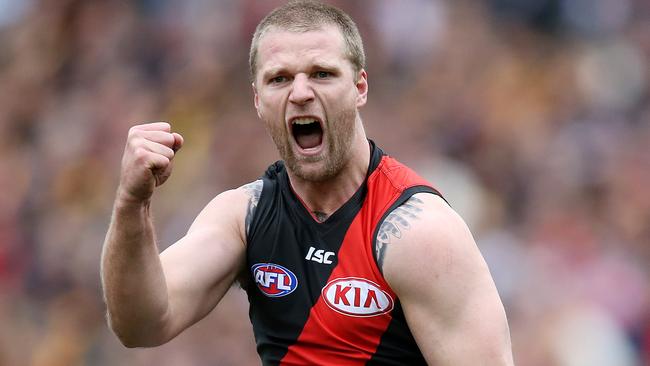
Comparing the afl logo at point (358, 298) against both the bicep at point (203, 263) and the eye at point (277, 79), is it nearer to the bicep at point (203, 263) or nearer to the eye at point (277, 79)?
the bicep at point (203, 263)

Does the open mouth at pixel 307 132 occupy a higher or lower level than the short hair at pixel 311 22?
lower

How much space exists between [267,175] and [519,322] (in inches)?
144

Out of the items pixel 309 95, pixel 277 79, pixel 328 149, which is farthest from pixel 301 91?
pixel 328 149

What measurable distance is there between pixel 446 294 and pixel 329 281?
520 mm

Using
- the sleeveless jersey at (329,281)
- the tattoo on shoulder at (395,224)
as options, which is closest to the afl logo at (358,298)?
the sleeveless jersey at (329,281)

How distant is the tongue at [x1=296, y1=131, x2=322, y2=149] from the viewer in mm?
4500

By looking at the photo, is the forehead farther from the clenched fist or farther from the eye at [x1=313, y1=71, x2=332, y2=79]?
the clenched fist

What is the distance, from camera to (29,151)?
11492 millimetres

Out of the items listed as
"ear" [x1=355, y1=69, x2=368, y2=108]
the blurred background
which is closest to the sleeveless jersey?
"ear" [x1=355, y1=69, x2=368, y2=108]

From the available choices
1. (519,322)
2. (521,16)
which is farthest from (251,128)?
(519,322)

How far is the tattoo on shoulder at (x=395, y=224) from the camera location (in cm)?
414

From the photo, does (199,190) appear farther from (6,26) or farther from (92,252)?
(6,26)

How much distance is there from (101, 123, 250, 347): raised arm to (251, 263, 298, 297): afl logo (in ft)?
0.38

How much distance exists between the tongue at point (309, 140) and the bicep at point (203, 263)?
0.36 meters
